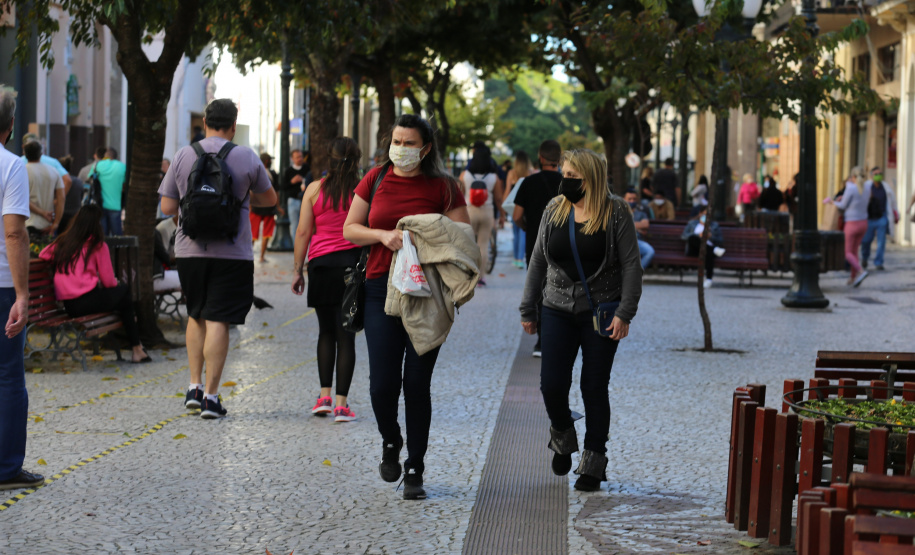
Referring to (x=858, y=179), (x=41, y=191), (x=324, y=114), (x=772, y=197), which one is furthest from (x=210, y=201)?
(x=772, y=197)

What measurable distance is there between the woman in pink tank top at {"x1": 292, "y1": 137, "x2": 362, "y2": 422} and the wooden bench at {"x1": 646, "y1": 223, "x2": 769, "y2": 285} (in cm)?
1221

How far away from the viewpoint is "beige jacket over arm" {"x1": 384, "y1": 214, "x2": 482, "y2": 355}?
5.60 meters

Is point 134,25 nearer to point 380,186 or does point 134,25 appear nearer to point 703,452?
point 380,186

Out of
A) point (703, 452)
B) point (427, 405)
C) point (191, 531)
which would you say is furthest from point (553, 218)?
point (191, 531)

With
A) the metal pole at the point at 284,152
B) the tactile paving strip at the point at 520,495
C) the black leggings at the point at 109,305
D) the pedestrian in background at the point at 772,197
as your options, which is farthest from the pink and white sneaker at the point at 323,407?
the pedestrian in background at the point at 772,197

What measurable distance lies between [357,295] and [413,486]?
907 mm

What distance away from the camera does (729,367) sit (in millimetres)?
10430

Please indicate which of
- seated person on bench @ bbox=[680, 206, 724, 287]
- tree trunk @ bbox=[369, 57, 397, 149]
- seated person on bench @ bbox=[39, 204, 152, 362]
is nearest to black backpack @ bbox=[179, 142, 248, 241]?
seated person on bench @ bbox=[39, 204, 152, 362]

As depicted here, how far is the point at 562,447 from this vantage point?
601 cm

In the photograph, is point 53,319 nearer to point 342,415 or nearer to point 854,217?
point 342,415

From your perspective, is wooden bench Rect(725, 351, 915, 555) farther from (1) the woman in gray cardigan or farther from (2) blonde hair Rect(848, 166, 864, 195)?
(2) blonde hair Rect(848, 166, 864, 195)

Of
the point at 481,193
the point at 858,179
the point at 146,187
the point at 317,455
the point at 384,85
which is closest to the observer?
the point at 317,455

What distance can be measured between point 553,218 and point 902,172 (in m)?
28.0

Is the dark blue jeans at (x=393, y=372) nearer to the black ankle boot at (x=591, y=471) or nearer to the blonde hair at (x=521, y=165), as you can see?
the black ankle boot at (x=591, y=471)
